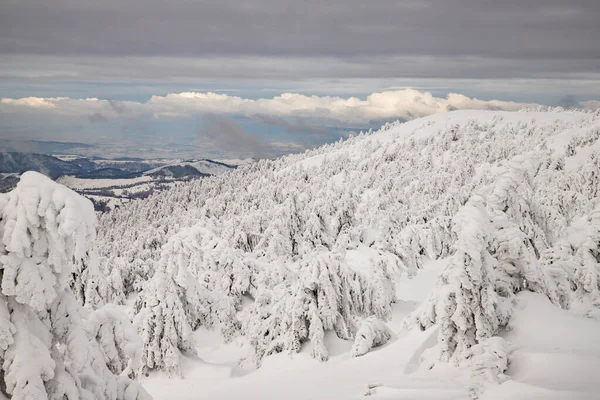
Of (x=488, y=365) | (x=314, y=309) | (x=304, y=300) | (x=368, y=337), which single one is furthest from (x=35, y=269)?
(x=304, y=300)

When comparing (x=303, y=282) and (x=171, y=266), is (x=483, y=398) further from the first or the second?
(x=171, y=266)

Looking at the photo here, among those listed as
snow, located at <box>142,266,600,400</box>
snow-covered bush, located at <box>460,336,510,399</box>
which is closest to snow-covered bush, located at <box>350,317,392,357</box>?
snow, located at <box>142,266,600,400</box>

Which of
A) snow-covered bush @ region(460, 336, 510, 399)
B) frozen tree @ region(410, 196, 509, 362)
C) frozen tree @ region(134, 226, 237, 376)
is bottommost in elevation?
frozen tree @ region(134, 226, 237, 376)

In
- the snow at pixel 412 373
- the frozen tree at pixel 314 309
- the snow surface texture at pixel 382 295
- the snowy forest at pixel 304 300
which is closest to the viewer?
the snowy forest at pixel 304 300

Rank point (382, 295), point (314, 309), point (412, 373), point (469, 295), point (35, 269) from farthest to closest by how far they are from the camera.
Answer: point (382, 295) → point (314, 309) → point (412, 373) → point (469, 295) → point (35, 269)

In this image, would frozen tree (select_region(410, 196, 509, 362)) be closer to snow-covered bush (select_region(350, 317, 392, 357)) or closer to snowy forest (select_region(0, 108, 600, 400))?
snowy forest (select_region(0, 108, 600, 400))

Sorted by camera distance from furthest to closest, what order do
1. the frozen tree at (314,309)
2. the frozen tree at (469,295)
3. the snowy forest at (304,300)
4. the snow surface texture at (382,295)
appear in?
the frozen tree at (314,309) → the snow surface texture at (382,295) → the frozen tree at (469,295) → the snowy forest at (304,300)

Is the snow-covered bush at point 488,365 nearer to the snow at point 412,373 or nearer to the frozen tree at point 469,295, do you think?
the snow at point 412,373

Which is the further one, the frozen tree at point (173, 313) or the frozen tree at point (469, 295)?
the frozen tree at point (173, 313)

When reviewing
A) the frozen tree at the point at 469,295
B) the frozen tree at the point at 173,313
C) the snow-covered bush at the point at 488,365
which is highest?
the frozen tree at the point at 469,295

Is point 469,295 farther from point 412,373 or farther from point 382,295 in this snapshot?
point 382,295

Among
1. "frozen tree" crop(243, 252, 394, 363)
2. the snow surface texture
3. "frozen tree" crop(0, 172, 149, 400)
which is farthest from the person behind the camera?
"frozen tree" crop(243, 252, 394, 363)

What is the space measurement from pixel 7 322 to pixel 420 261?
32089mm


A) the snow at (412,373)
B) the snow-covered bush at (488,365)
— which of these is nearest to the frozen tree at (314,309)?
the snow at (412,373)
